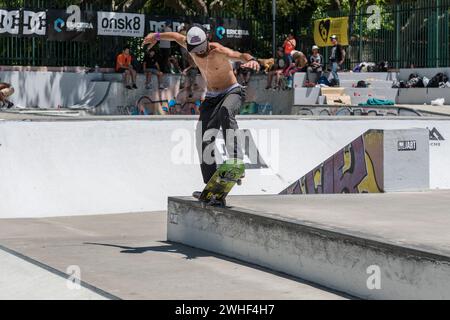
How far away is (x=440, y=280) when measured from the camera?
A: 619 centimetres

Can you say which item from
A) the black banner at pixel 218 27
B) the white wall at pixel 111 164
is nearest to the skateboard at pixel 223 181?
the white wall at pixel 111 164

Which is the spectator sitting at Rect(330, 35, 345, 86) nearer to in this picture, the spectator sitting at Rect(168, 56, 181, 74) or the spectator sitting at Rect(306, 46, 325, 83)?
the spectator sitting at Rect(306, 46, 325, 83)

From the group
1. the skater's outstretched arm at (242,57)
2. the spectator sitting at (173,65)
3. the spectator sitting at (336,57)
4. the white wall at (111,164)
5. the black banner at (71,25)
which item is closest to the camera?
the skater's outstretched arm at (242,57)

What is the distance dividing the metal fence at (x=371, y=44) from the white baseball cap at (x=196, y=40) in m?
18.0

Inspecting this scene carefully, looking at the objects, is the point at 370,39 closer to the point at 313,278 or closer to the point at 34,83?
the point at 34,83

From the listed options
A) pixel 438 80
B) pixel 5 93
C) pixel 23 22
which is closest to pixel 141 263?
pixel 5 93

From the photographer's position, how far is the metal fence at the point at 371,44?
26266 mm

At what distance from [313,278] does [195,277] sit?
1.01 meters

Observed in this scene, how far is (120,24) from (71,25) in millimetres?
1676

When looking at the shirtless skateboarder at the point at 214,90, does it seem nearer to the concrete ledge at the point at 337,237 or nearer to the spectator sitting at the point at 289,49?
the concrete ledge at the point at 337,237

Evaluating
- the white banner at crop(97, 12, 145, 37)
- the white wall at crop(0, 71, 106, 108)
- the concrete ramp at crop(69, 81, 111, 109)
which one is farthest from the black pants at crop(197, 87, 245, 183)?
the white banner at crop(97, 12, 145, 37)

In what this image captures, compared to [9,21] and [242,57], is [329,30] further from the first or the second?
[242,57]

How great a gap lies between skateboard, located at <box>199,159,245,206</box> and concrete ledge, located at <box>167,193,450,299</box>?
114 mm
